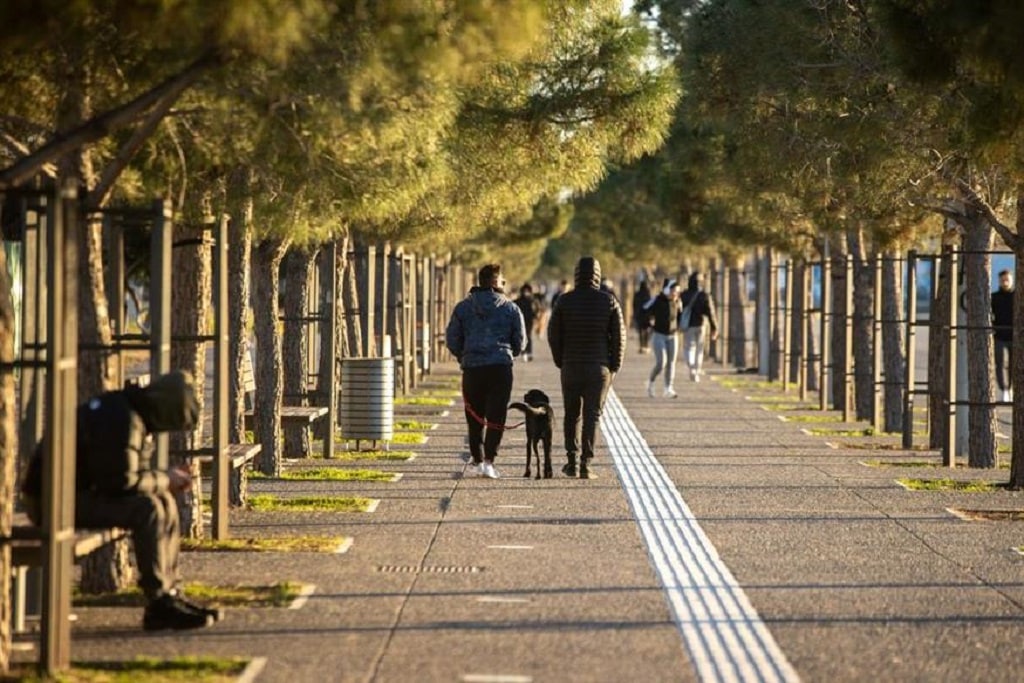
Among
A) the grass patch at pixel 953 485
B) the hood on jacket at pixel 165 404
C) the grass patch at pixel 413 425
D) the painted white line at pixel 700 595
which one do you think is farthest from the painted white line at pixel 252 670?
the grass patch at pixel 413 425

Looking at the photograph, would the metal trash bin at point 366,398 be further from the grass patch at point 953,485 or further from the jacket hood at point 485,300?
the grass patch at point 953,485

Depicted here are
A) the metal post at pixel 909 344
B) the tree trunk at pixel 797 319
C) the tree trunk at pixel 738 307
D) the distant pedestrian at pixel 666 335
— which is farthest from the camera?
the tree trunk at pixel 738 307

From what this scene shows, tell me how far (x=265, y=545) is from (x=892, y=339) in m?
13.8

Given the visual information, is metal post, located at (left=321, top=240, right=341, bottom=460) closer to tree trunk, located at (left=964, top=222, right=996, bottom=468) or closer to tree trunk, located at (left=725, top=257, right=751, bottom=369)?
tree trunk, located at (left=964, top=222, right=996, bottom=468)

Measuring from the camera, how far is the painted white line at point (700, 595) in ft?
30.7

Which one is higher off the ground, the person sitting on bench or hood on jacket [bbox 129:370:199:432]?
hood on jacket [bbox 129:370:199:432]

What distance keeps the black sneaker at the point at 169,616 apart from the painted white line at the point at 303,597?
0.87 meters

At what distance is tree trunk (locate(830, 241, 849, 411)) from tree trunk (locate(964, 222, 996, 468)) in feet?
22.9

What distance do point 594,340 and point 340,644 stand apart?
960 centimetres

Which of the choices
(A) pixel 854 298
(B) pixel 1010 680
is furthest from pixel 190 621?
(A) pixel 854 298

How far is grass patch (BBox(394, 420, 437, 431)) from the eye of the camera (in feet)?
86.8

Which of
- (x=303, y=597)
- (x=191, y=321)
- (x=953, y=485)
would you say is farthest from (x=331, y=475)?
(x=303, y=597)

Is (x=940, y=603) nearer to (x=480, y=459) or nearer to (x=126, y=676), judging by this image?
(x=126, y=676)

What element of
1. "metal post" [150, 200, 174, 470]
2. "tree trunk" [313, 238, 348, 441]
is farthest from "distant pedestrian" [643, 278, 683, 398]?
"metal post" [150, 200, 174, 470]
